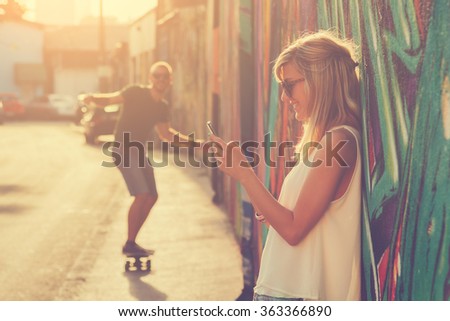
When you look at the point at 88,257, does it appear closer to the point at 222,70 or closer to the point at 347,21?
the point at 222,70

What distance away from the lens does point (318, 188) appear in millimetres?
2744

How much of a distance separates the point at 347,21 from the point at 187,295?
138 inches

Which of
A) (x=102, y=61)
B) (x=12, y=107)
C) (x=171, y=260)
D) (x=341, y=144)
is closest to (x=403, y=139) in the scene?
(x=341, y=144)

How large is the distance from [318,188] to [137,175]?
5785 millimetres

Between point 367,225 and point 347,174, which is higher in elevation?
→ point 347,174

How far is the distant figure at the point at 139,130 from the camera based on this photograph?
27.5 ft

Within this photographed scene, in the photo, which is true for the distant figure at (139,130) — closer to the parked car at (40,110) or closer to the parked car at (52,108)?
the parked car at (52,108)

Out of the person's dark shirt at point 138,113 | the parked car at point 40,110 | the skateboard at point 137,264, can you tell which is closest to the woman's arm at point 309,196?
the skateboard at point 137,264

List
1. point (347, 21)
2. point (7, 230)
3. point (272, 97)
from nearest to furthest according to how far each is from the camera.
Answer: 1. point (347, 21)
2. point (272, 97)
3. point (7, 230)

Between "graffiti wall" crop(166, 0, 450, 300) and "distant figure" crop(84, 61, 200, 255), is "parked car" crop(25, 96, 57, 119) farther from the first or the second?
"graffiti wall" crop(166, 0, 450, 300)

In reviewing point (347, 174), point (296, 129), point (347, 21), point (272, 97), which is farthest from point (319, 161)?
point (272, 97)

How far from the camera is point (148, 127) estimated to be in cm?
→ 855

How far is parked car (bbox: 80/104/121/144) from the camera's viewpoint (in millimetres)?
26875
